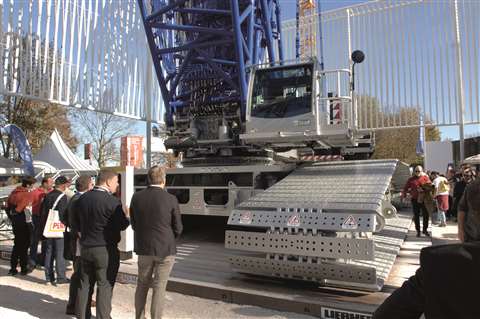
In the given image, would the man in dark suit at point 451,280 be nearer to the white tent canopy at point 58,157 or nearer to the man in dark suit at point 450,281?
the man in dark suit at point 450,281

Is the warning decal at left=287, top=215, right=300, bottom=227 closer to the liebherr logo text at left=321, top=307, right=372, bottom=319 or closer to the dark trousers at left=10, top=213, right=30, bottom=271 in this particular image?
the liebherr logo text at left=321, top=307, right=372, bottom=319

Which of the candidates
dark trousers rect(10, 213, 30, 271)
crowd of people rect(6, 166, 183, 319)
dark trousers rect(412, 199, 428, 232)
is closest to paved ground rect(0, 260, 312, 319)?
crowd of people rect(6, 166, 183, 319)

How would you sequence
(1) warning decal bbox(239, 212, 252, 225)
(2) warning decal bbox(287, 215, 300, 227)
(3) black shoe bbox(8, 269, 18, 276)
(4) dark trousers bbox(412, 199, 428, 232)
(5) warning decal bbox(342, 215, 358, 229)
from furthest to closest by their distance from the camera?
(4) dark trousers bbox(412, 199, 428, 232)
(3) black shoe bbox(8, 269, 18, 276)
(1) warning decal bbox(239, 212, 252, 225)
(2) warning decal bbox(287, 215, 300, 227)
(5) warning decal bbox(342, 215, 358, 229)

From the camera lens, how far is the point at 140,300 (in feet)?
14.5

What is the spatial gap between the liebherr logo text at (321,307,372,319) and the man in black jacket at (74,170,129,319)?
220 cm

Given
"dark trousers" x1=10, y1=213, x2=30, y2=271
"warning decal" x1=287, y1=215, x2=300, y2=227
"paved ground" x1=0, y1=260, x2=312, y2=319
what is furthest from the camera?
"dark trousers" x1=10, y1=213, x2=30, y2=271

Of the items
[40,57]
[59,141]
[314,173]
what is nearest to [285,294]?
[314,173]

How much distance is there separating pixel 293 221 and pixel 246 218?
1.97 feet

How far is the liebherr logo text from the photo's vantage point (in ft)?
13.8

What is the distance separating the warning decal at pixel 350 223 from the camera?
4581 millimetres

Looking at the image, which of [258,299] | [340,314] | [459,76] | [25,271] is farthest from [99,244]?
[459,76]

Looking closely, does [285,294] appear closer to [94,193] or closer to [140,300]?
[140,300]

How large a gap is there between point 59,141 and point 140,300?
18.6 m

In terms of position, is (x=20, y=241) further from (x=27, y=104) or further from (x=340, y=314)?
(x=27, y=104)
